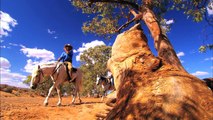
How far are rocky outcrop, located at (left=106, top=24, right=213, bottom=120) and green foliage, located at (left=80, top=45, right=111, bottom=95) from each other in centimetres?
3924

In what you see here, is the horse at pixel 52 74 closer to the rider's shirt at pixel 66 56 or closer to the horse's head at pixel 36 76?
the horse's head at pixel 36 76

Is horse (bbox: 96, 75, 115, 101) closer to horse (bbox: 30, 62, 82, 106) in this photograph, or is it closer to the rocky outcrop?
horse (bbox: 30, 62, 82, 106)

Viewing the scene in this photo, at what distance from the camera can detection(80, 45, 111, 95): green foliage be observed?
4544 centimetres

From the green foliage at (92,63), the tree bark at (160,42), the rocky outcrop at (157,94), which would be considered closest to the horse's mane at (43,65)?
the tree bark at (160,42)

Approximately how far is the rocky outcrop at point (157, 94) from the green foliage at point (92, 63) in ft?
129

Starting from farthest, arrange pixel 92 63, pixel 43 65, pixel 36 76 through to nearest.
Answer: pixel 92 63 → pixel 43 65 → pixel 36 76

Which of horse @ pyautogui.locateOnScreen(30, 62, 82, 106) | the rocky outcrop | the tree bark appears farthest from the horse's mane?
the rocky outcrop

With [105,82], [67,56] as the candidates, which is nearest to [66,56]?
[67,56]

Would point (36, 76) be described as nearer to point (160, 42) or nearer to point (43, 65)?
point (43, 65)

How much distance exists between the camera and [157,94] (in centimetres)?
414

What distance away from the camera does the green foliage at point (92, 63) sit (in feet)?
149

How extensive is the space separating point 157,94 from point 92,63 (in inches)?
1708

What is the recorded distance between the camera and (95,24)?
17.4 meters

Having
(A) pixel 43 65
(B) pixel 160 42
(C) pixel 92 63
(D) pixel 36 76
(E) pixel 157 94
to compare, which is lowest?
(E) pixel 157 94
